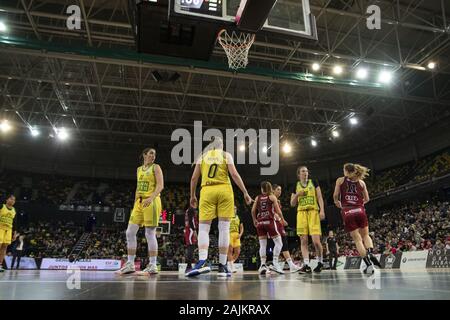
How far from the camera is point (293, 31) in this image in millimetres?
9688

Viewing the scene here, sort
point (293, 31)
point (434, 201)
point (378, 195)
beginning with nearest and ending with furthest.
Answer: point (293, 31)
point (434, 201)
point (378, 195)

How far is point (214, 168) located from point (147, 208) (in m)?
1.78

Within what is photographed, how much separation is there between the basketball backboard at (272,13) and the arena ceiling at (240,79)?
A: 689 centimetres

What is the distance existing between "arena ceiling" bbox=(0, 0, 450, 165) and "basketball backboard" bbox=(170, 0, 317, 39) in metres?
6.89

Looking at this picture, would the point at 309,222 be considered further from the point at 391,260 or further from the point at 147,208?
the point at 391,260

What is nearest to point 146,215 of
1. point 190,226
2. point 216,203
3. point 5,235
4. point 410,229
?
point 216,203

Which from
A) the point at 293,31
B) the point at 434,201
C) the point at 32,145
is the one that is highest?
the point at 32,145

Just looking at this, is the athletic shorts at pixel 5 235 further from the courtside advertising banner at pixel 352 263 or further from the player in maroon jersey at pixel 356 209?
the courtside advertising banner at pixel 352 263

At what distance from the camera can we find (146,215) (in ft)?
23.3

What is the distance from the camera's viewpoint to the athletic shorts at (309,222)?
894 cm

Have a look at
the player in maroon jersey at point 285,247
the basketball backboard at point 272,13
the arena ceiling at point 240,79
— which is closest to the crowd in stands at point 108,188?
the arena ceiling at point 240,79
